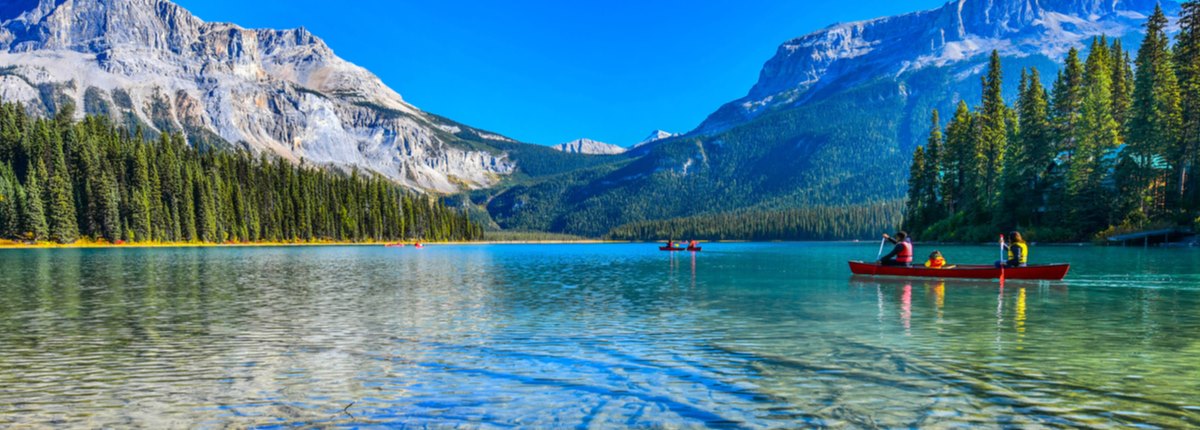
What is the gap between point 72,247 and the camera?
114750 millimetres

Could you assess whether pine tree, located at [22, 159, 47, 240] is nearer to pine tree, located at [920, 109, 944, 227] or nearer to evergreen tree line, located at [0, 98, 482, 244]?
evergreen tree line, located at [0, 98, 482, 244]

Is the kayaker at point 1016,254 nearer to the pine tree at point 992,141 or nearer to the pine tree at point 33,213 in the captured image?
the pine tree at point 992,141

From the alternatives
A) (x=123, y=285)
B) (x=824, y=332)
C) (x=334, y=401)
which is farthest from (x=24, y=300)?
(x=824, y=332)

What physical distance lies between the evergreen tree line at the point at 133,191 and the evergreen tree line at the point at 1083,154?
143725 mm

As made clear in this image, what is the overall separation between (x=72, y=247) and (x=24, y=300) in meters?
108

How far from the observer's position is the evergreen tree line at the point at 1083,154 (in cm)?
7819

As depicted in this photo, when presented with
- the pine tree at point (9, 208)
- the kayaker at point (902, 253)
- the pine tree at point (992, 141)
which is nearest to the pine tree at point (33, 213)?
the pine tree at point (9, 208)

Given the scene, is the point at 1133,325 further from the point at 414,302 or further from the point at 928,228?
the point at 928,228

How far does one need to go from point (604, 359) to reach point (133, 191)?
462 feet

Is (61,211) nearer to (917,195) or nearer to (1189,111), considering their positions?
(917,195)

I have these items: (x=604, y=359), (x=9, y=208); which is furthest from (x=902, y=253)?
(x=9, y=208)

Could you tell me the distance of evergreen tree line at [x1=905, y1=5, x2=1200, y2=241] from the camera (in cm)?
7819

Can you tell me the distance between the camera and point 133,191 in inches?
4924

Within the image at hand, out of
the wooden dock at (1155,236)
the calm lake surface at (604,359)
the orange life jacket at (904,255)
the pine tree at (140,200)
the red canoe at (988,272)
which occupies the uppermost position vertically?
the pine tree at (140,200)
